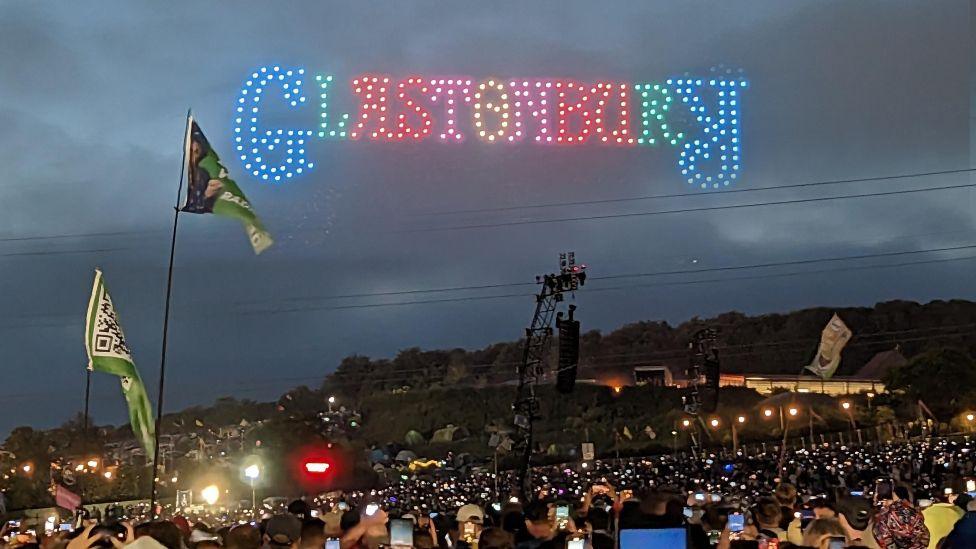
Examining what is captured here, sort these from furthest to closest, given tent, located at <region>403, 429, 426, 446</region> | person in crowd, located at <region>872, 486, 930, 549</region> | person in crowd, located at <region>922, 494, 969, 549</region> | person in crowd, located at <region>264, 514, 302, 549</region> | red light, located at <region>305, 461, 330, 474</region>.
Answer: tent, located at <region>403, 429, 426, 446</region> < red light, located at <region>305, 461, 330, 474</region> < person in crowd, located at <region>264, 514, 302, 549</region> < person in crowd, located at <region>922, 494, 969, 549</region> < person in crowd, located at <region>872, 486, 930, 549</region>

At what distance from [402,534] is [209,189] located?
1205 centimetres

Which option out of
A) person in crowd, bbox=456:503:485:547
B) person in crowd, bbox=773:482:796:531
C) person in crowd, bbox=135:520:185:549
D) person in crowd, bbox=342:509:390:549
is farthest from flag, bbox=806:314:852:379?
person in crowd, bbox=135:520:185:549

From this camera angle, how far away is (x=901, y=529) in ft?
21.7

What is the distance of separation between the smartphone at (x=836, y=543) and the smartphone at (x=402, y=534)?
3.42 meters

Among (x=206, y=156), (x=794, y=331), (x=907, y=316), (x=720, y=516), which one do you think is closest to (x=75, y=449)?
(x=206, y=156)

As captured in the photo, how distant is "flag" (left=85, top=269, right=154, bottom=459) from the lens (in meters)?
18.7

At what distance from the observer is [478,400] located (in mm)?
107438

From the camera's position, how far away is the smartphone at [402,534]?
9055 millimetres

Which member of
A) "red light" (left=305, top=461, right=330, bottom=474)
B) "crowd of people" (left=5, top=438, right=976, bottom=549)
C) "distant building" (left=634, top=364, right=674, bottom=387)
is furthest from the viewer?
"distant building" (left=634, top=364, right=674, bottom=387)

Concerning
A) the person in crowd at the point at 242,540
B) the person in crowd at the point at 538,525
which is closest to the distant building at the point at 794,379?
the person in crowd at the point at 538,525

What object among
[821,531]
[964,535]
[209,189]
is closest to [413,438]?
[209,189]

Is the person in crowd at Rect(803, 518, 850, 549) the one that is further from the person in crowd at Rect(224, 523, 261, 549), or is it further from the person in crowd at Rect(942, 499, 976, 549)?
the person in crowd at Rect(224, 523, 261, 549)

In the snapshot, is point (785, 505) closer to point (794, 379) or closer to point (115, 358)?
point (115, 358)

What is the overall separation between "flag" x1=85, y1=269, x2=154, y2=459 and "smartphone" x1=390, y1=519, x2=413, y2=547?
10.9 meters
